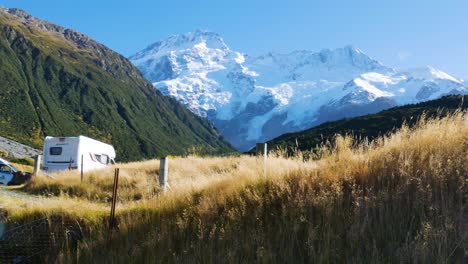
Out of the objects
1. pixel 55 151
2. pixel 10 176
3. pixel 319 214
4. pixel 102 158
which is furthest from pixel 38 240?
pixel 102 158

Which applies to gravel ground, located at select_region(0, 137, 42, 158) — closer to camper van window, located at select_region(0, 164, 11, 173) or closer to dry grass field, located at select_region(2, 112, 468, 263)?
camper van window, located at select_region(0, 164, 11, 173)

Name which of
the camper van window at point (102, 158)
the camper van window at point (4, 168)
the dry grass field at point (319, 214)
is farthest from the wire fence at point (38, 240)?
the camper van window at point (102, 158)

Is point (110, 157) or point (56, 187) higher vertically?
point (110, 157)

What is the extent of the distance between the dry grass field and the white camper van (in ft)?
56.8

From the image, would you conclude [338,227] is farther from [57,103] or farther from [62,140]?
[57,103]

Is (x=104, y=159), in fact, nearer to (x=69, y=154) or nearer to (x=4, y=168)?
(x=69, y=154)

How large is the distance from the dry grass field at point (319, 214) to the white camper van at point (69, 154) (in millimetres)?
17319

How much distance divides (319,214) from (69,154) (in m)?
21.9

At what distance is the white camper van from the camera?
25250 millimetres

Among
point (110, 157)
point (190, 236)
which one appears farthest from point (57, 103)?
point (190, 236)

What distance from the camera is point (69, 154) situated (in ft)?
83.4

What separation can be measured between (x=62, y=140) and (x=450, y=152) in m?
23.1

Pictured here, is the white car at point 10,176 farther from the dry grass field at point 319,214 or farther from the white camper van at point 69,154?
the dry grass field at point 319,214

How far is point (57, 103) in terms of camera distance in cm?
19712
